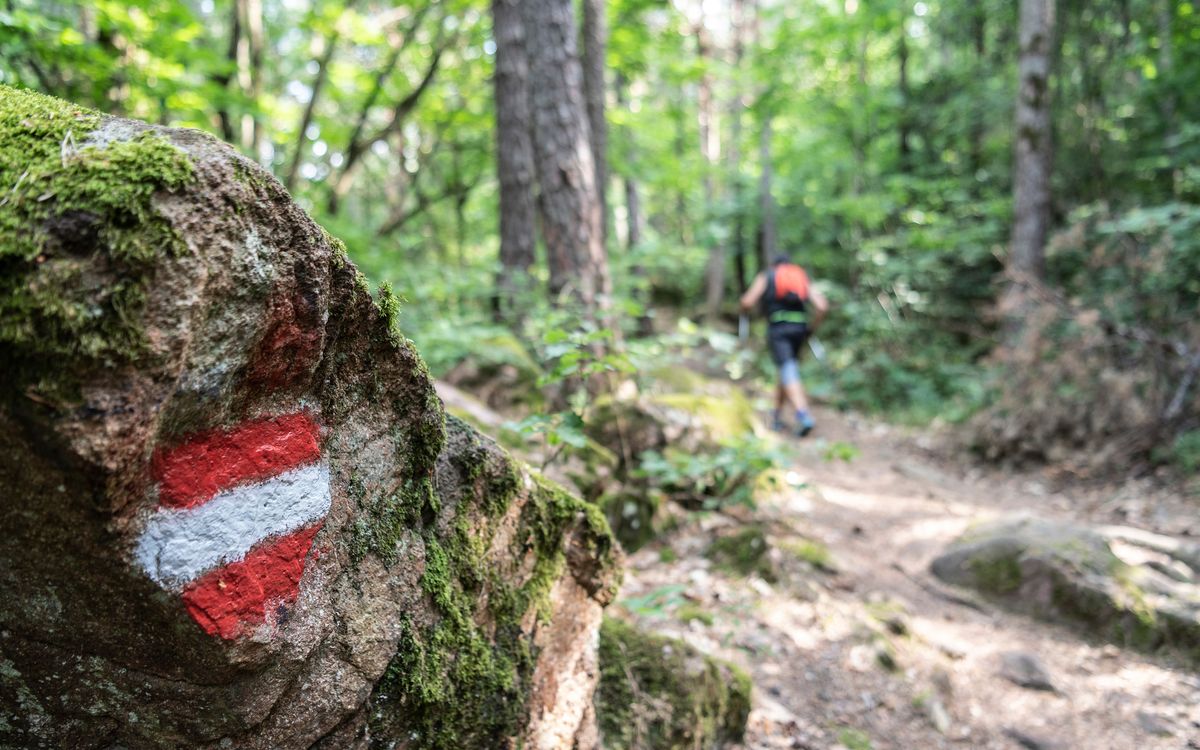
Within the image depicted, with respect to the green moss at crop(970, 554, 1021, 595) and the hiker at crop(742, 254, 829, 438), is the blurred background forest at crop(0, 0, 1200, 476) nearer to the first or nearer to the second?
the hiker at crop(742, 254, 829, 438)

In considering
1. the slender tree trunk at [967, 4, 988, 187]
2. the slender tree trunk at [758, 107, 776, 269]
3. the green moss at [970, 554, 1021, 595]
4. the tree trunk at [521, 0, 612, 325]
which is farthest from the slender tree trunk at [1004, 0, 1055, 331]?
the tree trunk at [521, 0, 612, 325]

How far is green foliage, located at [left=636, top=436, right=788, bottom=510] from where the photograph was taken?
13.7 ft

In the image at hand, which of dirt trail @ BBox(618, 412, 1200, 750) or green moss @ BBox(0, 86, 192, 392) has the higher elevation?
green moss @ BBox(0, 86, 192, 392)

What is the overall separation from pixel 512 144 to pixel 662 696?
6728 mm

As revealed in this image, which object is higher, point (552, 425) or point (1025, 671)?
point (552, 425)

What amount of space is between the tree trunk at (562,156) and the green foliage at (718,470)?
2001 millimetres

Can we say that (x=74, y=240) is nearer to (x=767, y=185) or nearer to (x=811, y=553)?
(x=811, y=553)

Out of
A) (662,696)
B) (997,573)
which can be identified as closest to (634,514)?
(662,696)

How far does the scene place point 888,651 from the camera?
12.9ft

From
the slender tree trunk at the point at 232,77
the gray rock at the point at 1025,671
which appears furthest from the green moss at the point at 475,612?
the slender tree trunk at the point at 232,77

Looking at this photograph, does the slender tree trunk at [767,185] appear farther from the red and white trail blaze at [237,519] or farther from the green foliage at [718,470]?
the red and white trail blaze at [237,519]

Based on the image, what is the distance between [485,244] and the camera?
57.2 ft

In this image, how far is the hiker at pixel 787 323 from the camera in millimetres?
8320

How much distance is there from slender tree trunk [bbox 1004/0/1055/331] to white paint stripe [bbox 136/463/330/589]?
34.6ft
